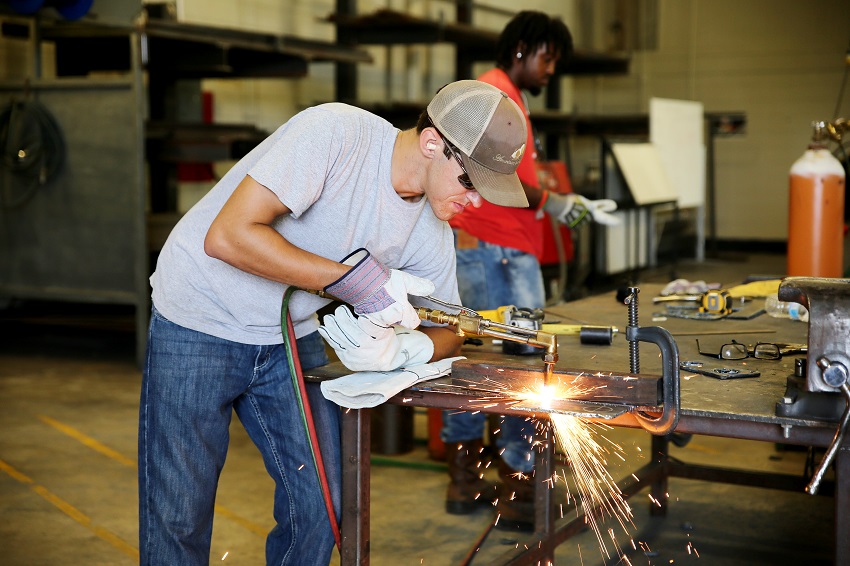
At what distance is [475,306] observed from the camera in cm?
337

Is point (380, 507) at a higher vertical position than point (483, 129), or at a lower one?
lower

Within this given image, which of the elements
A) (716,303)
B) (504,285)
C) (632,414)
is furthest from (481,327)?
(504,285)

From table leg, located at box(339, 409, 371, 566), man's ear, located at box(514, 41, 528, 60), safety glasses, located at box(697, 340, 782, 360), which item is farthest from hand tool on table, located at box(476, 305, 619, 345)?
man's ear, located at box(514, 41, 528, 60)

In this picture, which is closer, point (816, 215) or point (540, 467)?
point (540, 467)

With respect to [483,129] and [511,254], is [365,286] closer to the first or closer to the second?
[483,129]

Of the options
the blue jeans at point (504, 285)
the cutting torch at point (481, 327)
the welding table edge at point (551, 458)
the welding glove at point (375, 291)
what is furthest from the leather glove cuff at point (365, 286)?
the blue jeans at point (504, 285)

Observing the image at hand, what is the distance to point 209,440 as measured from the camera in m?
2.00

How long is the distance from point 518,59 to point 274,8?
5131 mm

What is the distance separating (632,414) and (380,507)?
1.81 m

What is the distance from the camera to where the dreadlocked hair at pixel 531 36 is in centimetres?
336

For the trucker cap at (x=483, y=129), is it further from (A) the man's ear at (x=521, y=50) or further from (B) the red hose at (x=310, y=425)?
(A) the man's ear at (x=521, y=50)

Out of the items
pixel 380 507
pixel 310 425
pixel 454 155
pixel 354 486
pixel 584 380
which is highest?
pixel 454 155

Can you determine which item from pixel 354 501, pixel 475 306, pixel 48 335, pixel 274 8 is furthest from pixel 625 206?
pixel 354 501

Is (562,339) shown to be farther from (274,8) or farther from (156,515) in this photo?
(274,8)
